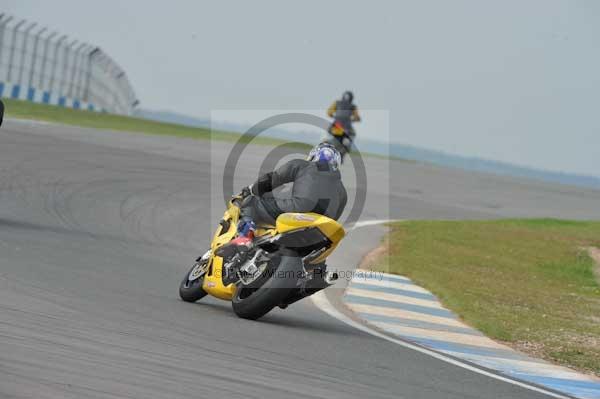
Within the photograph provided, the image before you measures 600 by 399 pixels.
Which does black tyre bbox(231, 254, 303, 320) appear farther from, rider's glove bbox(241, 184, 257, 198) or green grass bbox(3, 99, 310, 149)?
green grass bbox(3, 99, 310, 149)

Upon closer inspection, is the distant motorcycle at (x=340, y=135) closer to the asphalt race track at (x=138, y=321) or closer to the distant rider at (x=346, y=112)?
the distant rider at (x=346, y=112)

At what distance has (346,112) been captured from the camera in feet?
97.8

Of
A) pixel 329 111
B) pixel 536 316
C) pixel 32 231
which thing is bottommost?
pixel 536 316

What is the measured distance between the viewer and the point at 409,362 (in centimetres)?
846

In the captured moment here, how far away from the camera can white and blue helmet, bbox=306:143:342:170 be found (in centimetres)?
941

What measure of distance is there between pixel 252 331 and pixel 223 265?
1004 millimetres

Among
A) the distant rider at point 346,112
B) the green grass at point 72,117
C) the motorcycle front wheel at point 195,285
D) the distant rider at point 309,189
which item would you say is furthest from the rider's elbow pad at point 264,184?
the green grass at point 72,117

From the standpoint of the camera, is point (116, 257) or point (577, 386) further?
point (116, 257)

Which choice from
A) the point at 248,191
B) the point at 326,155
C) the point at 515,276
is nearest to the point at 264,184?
the point at 248,191

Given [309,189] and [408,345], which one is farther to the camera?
[408,345]

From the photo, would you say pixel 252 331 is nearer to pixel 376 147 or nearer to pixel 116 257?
pixel 116 257

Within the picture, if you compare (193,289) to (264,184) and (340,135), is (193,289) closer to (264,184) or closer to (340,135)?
(264,184)

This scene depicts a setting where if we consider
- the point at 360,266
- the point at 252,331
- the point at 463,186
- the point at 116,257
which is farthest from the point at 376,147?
the point at 252,331

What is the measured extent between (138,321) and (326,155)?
88.5 inches
